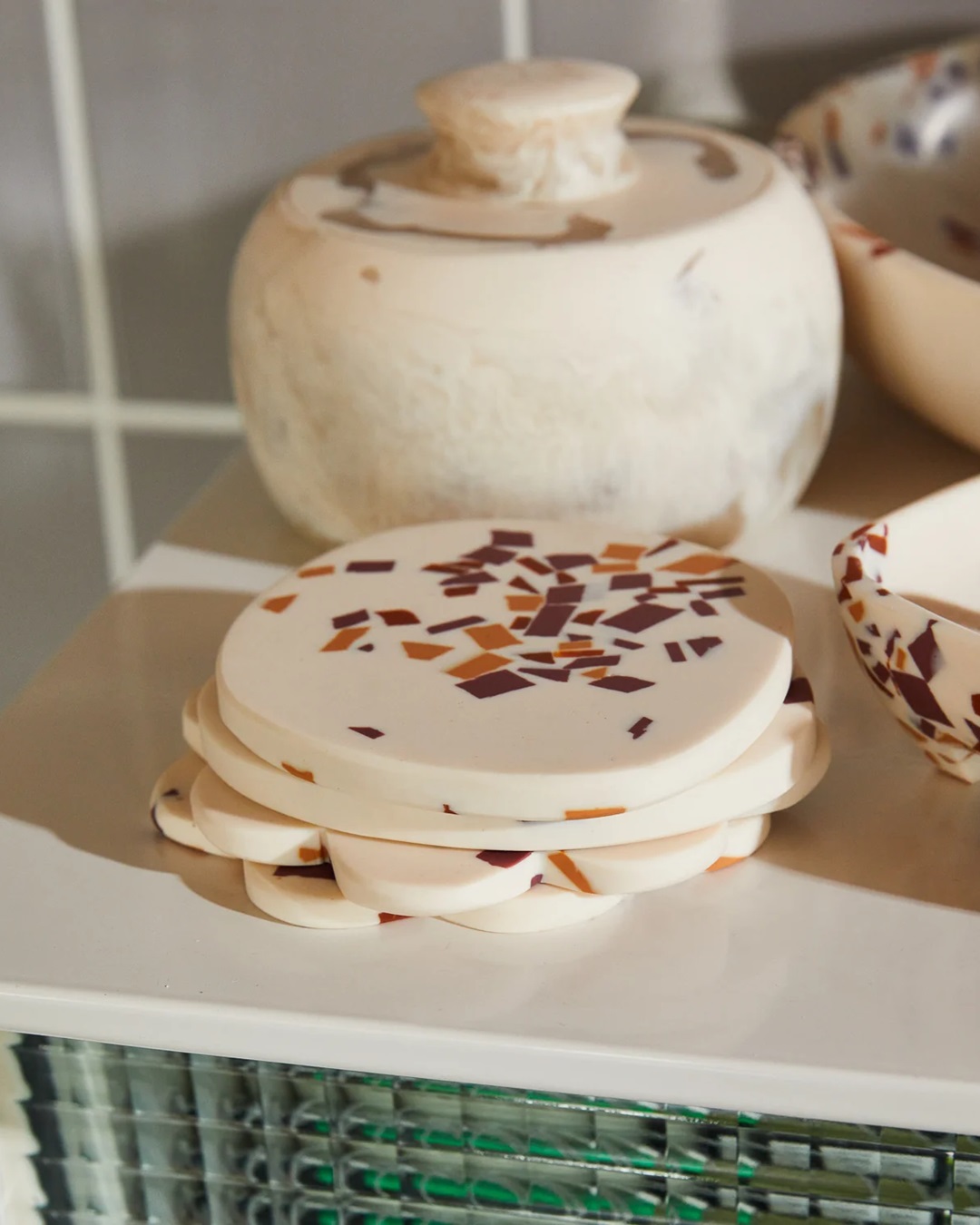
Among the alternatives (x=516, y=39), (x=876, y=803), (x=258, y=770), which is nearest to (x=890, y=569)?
(x=876, y=803)

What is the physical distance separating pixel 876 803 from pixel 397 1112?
15cm

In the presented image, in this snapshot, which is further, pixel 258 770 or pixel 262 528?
pixel 262 528

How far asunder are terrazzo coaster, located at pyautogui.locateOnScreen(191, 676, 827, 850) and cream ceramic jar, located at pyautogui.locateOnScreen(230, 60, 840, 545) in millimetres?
130

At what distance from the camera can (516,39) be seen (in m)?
0.67

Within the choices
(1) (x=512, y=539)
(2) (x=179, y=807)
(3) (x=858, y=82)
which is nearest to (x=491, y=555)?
(1) (x=512, y=539)

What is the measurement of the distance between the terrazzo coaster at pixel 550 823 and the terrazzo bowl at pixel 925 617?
3 centimetres

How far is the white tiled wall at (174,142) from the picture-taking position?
0.66m

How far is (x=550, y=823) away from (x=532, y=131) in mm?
253

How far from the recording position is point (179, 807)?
1.28 ft

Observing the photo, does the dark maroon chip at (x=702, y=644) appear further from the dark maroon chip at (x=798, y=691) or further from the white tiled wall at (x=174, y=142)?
the white tiled wall at (x=174, y=142)

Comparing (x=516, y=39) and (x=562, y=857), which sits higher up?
(x=516, y=39)

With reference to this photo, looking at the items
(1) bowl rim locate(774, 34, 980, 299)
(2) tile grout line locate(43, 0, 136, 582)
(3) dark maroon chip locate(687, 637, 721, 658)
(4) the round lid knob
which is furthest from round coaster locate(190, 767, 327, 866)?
→ (2) tile grout line locate(43, 0, 136, 582)

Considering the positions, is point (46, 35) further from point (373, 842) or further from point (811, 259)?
point (373, 842)

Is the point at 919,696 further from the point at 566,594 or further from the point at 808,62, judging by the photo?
the point at 808,62
